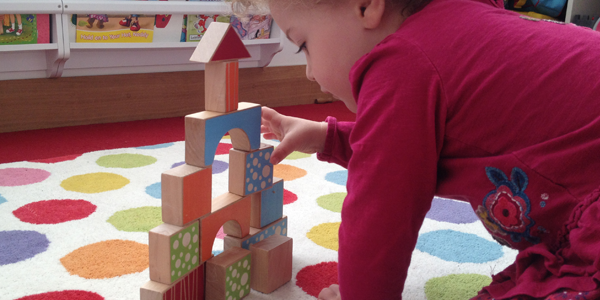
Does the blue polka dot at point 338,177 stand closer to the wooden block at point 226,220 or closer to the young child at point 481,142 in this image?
the wooden block at point 226,220

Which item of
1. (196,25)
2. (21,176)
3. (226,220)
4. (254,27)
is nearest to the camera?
(226,220)

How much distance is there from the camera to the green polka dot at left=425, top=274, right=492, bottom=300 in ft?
2.52

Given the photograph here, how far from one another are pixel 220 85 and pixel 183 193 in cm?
15

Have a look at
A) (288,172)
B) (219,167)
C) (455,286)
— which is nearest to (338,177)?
(288,172)

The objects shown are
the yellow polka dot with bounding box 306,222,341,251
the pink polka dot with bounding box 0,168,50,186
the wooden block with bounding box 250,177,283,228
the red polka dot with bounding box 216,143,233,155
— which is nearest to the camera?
the wooden block with bounding box 250,177,283,228

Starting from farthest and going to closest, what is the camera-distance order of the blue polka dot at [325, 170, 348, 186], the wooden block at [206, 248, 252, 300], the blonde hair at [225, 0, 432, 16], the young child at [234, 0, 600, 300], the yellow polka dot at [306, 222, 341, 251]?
the blue polka dot at [325, 170, 348, 186]
the yellow polka dot at [306, 222, 341, 251]
the wooden block at [206, 248, 252, 300]
the blonde hair at [225, 0, 432, 16]
the young child at [234, 0, 600, 300]

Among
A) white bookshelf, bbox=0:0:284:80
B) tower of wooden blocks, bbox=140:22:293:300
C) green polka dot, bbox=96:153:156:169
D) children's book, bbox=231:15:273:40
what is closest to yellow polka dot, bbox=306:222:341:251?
tower of wooden blocks, bbox=140:22:293:300

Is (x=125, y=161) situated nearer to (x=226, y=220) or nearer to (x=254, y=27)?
(x=226, y=220)

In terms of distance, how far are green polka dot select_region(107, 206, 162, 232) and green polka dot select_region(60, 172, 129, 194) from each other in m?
0.15

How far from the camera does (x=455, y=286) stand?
794 millimetres

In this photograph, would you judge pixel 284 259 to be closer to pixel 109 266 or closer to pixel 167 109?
pixel 109 266

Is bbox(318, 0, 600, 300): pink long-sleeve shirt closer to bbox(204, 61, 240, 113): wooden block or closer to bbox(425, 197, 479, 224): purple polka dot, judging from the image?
bbox(204, 61, 240, 113): wooden block

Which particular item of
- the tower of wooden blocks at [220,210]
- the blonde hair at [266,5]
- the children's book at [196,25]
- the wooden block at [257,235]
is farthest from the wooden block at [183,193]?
the children's book at [196,25]

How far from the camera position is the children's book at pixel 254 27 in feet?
6.82
